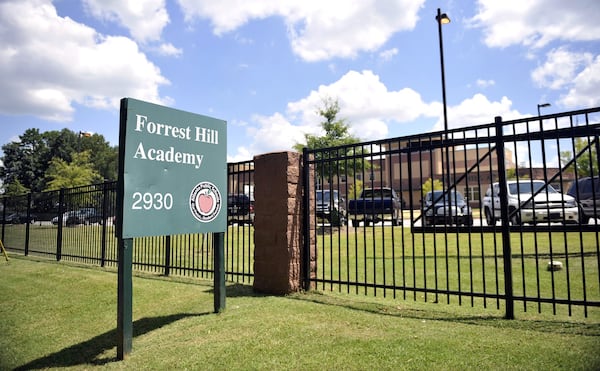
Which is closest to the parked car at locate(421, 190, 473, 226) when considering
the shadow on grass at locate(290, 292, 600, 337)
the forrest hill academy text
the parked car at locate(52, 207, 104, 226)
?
the shadow on grass at locate(290, 292, 600, 337)

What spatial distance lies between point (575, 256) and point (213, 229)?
8072 millimetres

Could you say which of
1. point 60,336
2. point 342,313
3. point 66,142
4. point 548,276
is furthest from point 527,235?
point 66,142

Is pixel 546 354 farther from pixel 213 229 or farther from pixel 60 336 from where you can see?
pixel 60 336

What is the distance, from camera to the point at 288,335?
3.76 meters

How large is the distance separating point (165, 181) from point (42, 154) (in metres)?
75.4

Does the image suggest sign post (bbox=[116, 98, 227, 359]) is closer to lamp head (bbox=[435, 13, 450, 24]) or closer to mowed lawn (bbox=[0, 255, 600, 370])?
mowed lawn (bbox=[0, 255, 600, 370])

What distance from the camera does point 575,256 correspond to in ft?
25.9

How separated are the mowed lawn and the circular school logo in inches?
51.9

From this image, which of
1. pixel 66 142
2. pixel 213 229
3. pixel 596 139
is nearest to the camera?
pixel 596 139

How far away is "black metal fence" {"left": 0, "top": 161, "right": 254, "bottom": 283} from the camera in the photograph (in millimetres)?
7973

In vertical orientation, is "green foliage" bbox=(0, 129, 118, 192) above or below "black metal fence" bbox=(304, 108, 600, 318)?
above

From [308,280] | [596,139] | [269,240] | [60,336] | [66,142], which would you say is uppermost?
[66,142]

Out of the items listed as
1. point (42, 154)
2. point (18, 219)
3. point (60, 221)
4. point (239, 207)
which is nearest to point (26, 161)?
point (42, 154)

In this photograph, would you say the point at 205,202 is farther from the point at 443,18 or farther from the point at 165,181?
the point at 443,18
